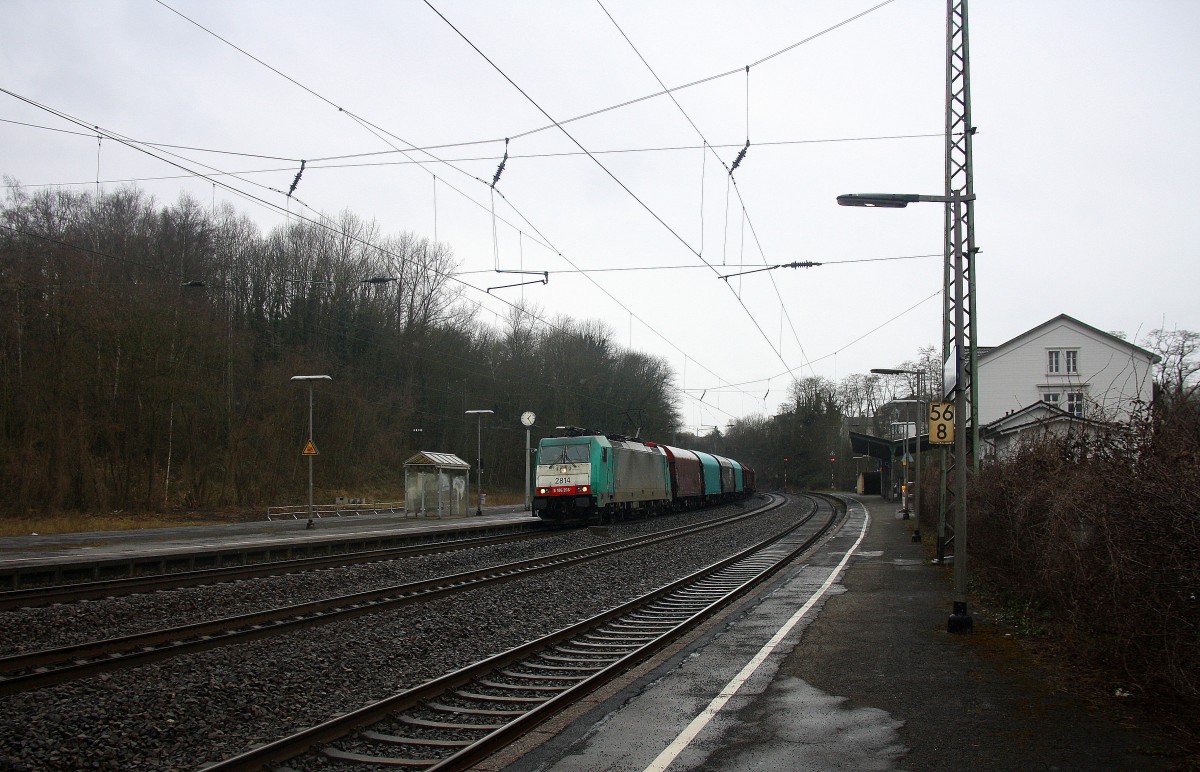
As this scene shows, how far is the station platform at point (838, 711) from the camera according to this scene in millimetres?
5797

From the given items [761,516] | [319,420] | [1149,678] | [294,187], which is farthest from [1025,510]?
[319,420]

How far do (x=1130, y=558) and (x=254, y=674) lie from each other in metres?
7.44

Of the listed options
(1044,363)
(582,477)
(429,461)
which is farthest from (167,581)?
(1044,363)

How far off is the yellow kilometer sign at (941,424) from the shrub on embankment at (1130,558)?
8.72ft

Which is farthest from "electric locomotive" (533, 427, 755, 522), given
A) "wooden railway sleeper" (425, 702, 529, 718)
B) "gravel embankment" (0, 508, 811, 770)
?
"wooden railway sleeper" (425, 702, 529, 718)

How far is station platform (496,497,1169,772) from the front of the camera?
19.0 ft

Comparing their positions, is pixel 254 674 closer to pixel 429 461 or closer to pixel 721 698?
pixel 721 698

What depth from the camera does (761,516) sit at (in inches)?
1572

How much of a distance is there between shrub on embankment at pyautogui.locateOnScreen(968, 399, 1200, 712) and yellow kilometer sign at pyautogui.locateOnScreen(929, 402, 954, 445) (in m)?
2.66

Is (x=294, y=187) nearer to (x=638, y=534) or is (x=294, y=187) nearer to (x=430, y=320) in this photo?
(x=638, y=534)

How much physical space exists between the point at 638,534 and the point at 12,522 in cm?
2018

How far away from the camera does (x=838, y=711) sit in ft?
23.1

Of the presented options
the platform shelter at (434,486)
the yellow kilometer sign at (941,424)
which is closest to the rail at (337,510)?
the platform shelter at (434,486)

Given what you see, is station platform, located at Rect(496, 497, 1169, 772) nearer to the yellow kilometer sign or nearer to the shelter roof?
the yellow kilometer sign
